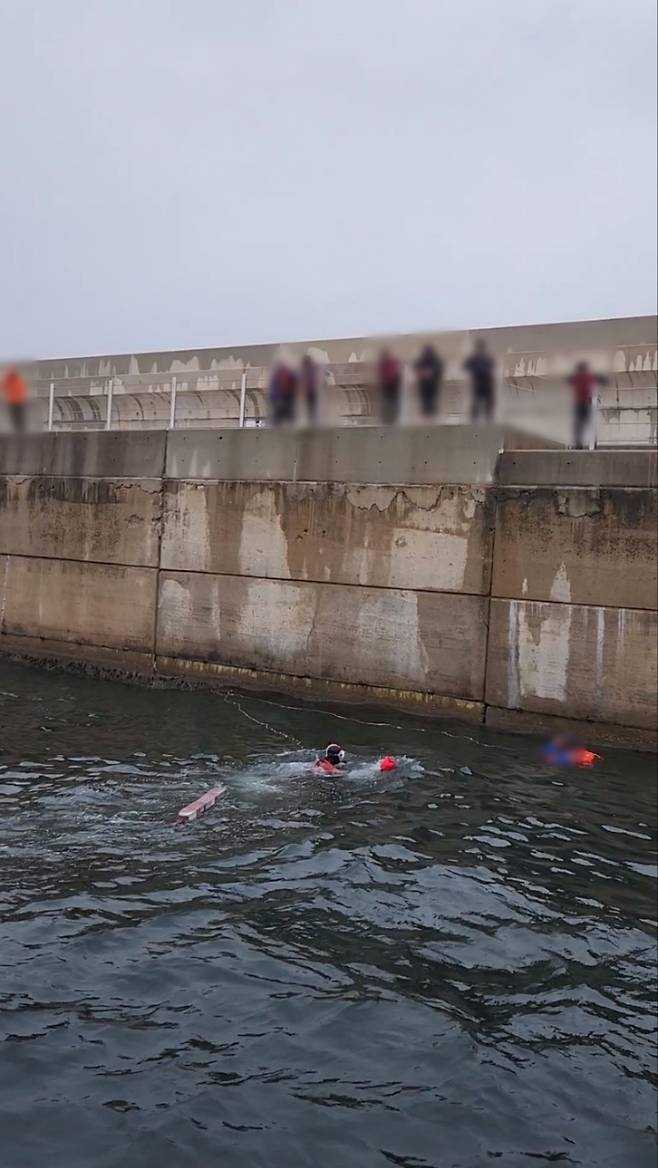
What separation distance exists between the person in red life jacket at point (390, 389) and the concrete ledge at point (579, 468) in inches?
76.4

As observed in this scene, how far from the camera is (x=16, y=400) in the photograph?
701 inches

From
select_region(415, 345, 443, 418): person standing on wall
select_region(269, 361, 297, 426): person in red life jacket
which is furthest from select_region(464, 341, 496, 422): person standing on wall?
select_region(269, 361, 297, 426): person in red life jacket

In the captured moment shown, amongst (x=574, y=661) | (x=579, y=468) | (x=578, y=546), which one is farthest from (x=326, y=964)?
(x=579, y=468)

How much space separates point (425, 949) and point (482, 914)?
761mm

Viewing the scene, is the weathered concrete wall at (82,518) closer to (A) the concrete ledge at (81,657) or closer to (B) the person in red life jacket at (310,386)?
(A) the concrete ledge at (81,657)

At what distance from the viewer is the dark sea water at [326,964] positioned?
4.85 meters

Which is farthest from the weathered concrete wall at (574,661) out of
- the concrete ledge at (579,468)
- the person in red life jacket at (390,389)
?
the person in red life jacket at (390,389)

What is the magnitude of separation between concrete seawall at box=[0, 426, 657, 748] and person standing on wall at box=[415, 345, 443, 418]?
61 centimetres

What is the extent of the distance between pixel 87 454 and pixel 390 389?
557cm

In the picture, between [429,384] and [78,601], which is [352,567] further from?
[78,601]

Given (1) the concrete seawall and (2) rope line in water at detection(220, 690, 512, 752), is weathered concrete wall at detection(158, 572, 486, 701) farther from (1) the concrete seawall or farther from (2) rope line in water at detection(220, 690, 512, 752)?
(2) rope line in water at detection(220, 690, 512, 752)

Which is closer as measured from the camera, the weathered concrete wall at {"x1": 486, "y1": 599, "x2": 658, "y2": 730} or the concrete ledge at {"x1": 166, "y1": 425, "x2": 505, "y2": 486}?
the weathered concrete wall at {"x1": 486, "y1": 599, "x2": 658, "y2": 730}

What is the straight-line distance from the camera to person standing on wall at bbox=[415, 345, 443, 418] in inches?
545

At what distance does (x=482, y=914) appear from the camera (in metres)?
7.32
